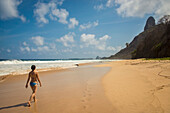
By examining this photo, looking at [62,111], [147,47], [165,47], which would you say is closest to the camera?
[62,111]

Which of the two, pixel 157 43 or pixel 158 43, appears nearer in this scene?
pixel 158 43

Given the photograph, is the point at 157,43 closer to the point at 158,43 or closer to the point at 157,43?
the point at 157,43

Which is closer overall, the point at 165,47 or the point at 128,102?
the point at 128,102

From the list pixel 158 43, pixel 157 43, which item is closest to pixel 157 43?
pixel 157 43

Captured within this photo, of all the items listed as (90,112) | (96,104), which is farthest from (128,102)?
(90,112)

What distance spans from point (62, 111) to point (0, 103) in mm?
3277

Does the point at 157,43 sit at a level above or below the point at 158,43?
above

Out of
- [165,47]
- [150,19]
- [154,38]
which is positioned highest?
[150,19]

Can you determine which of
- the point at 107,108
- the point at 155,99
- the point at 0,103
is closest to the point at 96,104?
the point at 107,108

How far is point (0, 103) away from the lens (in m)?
4.43

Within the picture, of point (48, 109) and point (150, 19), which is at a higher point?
point (150, 19)

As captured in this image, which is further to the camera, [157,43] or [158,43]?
[157,43]

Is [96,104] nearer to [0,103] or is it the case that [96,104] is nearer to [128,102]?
[128,102]

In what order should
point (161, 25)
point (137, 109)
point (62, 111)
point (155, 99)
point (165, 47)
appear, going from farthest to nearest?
point (161, 25) < point (165, 47) < point (155, 99) < point (62, 111) < point (137, 109)
